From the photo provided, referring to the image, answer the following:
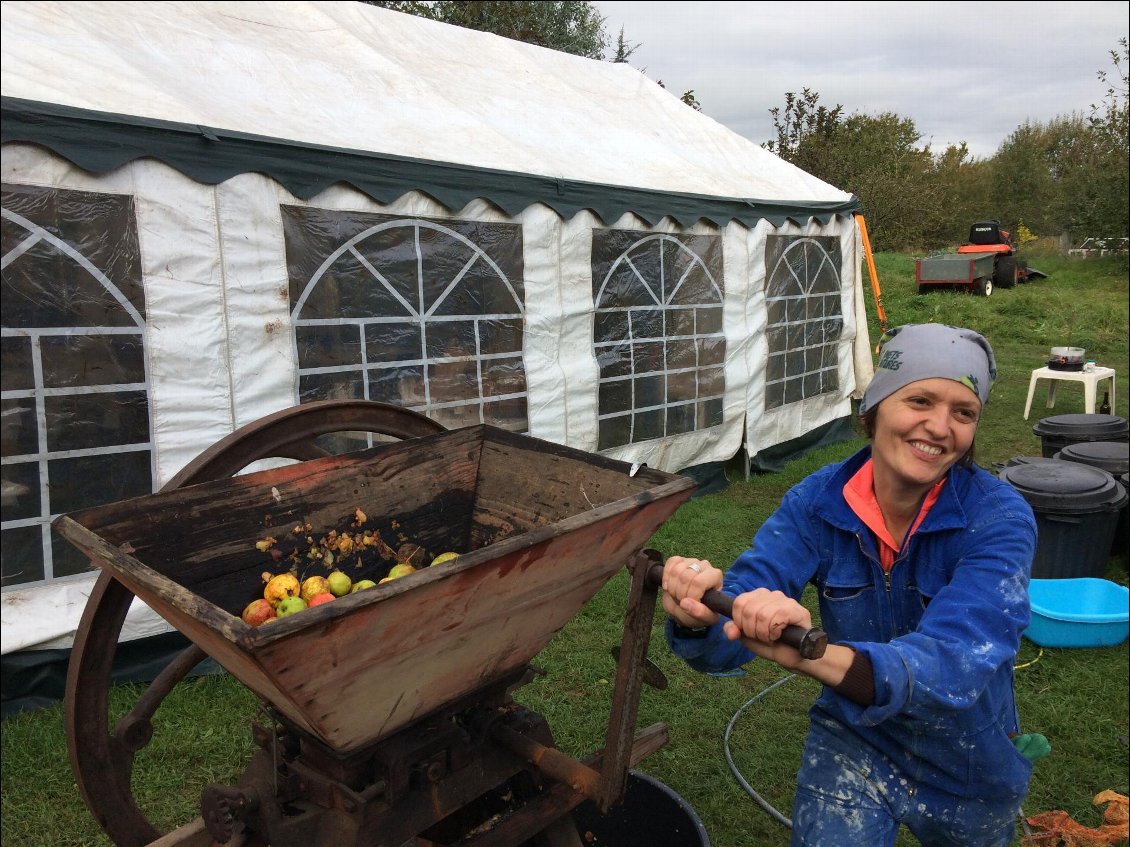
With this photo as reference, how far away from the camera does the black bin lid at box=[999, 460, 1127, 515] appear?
4.57 meters

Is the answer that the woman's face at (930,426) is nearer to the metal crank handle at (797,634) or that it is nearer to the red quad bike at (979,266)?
the metal crank handle at (797,634)

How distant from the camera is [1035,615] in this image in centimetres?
416

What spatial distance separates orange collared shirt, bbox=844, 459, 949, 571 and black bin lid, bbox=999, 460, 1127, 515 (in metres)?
3.11

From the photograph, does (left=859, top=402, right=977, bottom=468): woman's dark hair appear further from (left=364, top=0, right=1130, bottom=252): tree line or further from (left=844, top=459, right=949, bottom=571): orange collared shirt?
(left=364, top=0, right=1130, bottom=252): tree line

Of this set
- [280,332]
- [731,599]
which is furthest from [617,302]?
[731,599]

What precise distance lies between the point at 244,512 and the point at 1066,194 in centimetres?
848

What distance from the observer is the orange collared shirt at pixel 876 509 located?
184 centimetres

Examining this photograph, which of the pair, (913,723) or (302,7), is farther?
(302,7)

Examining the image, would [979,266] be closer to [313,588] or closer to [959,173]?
[959,173]

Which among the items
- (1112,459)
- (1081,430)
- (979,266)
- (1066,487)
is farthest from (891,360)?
(979,266)

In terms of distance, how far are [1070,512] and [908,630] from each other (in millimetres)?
3398

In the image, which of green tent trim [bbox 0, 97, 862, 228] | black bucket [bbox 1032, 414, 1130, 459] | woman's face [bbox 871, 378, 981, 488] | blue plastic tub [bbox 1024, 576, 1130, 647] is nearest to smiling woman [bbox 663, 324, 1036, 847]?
woman's face [bbox 871, 378, 981, 488]

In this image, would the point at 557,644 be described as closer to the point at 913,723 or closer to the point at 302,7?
the point at 913,723

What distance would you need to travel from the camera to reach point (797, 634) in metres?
1.27
